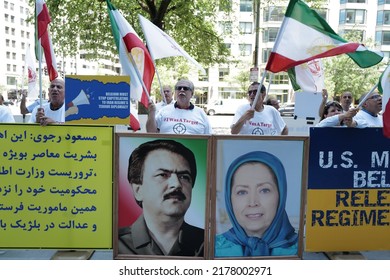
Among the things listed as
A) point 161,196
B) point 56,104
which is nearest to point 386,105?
point 161,196

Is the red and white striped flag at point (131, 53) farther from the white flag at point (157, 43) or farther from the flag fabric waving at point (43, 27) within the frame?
the flag fabric waving at point (43, 27)

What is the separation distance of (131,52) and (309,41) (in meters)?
2.27

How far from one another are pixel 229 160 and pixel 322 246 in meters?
1.44

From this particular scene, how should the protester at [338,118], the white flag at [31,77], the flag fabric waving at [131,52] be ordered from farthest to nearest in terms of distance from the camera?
the white flag at [31,77], the flag fabric waving at [131,52], the protester at [338,118]

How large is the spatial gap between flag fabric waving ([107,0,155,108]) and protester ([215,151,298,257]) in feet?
5.10

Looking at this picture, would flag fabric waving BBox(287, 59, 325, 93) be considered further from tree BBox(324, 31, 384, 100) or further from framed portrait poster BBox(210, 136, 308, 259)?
tree BBox(324, 31, 384, 100)

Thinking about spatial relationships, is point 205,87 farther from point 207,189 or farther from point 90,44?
point 207,189

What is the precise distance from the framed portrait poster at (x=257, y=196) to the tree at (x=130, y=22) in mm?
10980

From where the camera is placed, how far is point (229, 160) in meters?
4.03

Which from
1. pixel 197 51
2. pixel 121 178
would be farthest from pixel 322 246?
pixel 197 51

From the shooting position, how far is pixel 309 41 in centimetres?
407

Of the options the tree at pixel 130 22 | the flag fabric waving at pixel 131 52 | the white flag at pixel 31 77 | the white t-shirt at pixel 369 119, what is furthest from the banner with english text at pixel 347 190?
the tree at pixel 130 22

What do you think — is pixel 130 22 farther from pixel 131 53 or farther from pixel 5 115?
pixel 131 53

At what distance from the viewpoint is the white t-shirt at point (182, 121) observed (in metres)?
4.75
